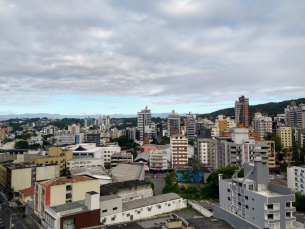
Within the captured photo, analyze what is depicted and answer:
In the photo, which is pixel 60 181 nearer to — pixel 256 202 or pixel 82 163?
pixel 256 202

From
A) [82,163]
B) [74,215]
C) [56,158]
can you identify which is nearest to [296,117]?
[82,163]

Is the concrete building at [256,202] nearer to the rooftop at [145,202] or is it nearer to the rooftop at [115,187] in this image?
the rooftop at [145,202]

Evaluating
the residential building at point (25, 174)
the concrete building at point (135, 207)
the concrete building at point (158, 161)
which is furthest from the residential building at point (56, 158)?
the concrete building at point (135, 207)

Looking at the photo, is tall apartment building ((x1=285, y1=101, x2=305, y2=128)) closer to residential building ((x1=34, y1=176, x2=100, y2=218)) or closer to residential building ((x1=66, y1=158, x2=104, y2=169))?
residential building ((x1=66, y1=158, x2=104, y2=169))

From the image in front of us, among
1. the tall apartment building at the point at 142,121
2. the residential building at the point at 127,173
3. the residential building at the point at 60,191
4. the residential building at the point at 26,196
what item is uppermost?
the tall apartment building at the point at 142,121

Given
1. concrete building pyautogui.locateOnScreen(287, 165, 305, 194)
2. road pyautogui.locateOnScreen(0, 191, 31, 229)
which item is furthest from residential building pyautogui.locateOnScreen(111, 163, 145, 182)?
concrete building pyautogui.locateOnScreen(287, 165, 305, 194)

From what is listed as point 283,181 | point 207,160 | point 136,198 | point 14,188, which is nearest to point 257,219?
point 136,198
